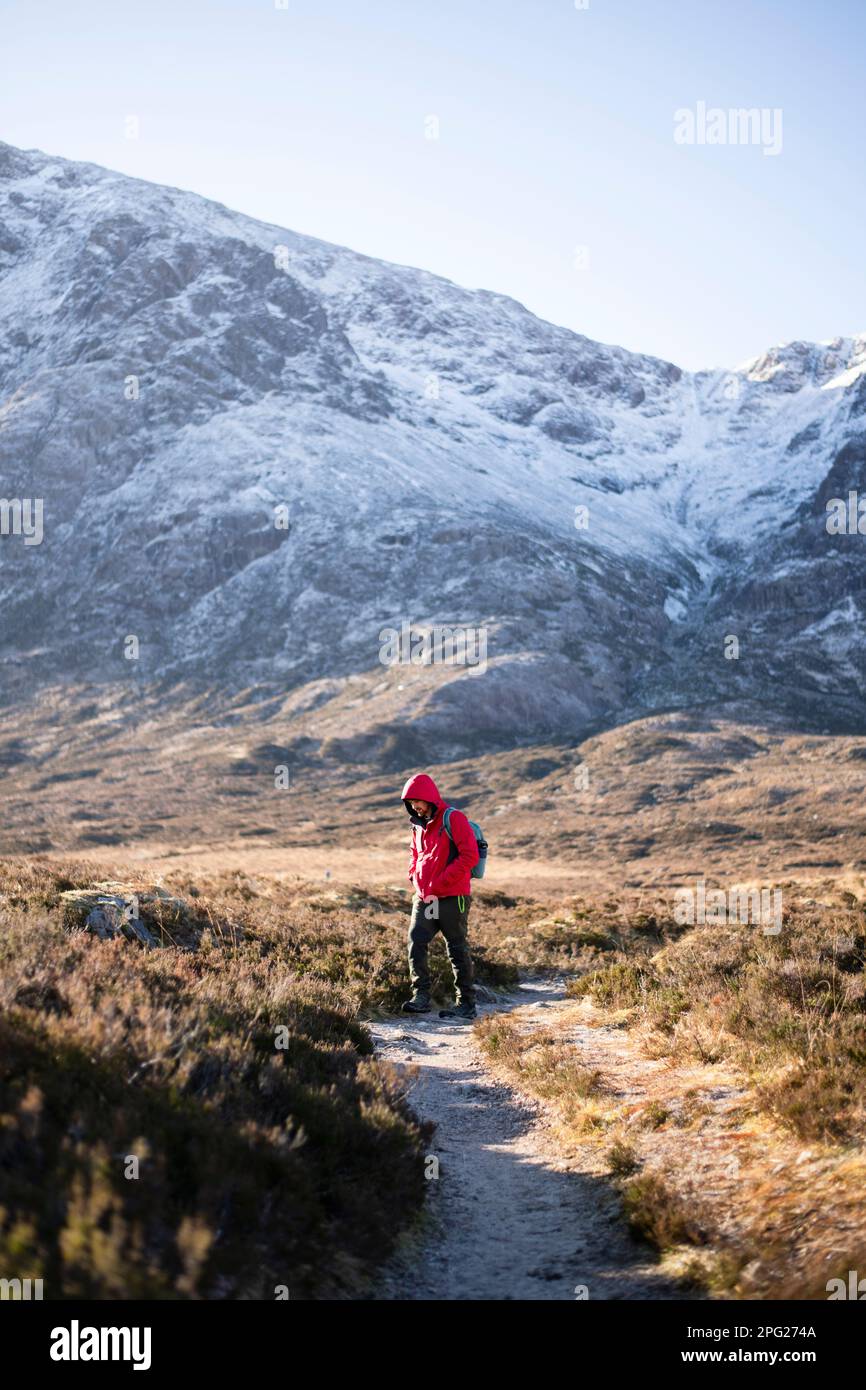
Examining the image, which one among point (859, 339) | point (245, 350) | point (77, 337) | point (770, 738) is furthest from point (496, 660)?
point (859, 339)

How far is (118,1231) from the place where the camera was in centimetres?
363

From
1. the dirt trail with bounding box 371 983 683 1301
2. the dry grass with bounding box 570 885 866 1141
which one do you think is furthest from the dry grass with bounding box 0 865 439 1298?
the dry grass with bounding box 570 885 866 1141

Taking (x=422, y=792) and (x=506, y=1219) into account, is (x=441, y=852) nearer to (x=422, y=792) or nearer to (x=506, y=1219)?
(x=422, y=792)

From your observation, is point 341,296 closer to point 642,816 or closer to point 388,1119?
point 642,816

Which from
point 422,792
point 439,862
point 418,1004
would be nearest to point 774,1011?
point 439,862

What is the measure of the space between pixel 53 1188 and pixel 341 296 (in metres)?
195

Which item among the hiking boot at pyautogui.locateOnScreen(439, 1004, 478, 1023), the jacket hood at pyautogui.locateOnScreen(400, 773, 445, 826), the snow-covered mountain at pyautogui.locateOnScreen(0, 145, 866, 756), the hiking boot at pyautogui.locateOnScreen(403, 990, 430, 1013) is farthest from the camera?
the snow-covered mountain at pyautogui.locateOnScreen(0, 145, 866, 756)

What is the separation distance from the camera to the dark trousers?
10.7 m

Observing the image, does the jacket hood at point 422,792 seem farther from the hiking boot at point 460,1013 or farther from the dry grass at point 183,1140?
the dry grass at point 183,1140

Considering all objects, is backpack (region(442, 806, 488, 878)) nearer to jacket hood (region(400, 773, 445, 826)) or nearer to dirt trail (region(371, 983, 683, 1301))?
jacket hood (region(400, 773, 445, 826))

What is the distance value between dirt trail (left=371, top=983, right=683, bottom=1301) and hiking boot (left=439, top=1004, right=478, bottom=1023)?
2555 mm

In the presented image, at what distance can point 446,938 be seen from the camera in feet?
35.4

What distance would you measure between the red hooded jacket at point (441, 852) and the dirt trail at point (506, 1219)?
230 cm

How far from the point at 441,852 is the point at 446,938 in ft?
3.42
